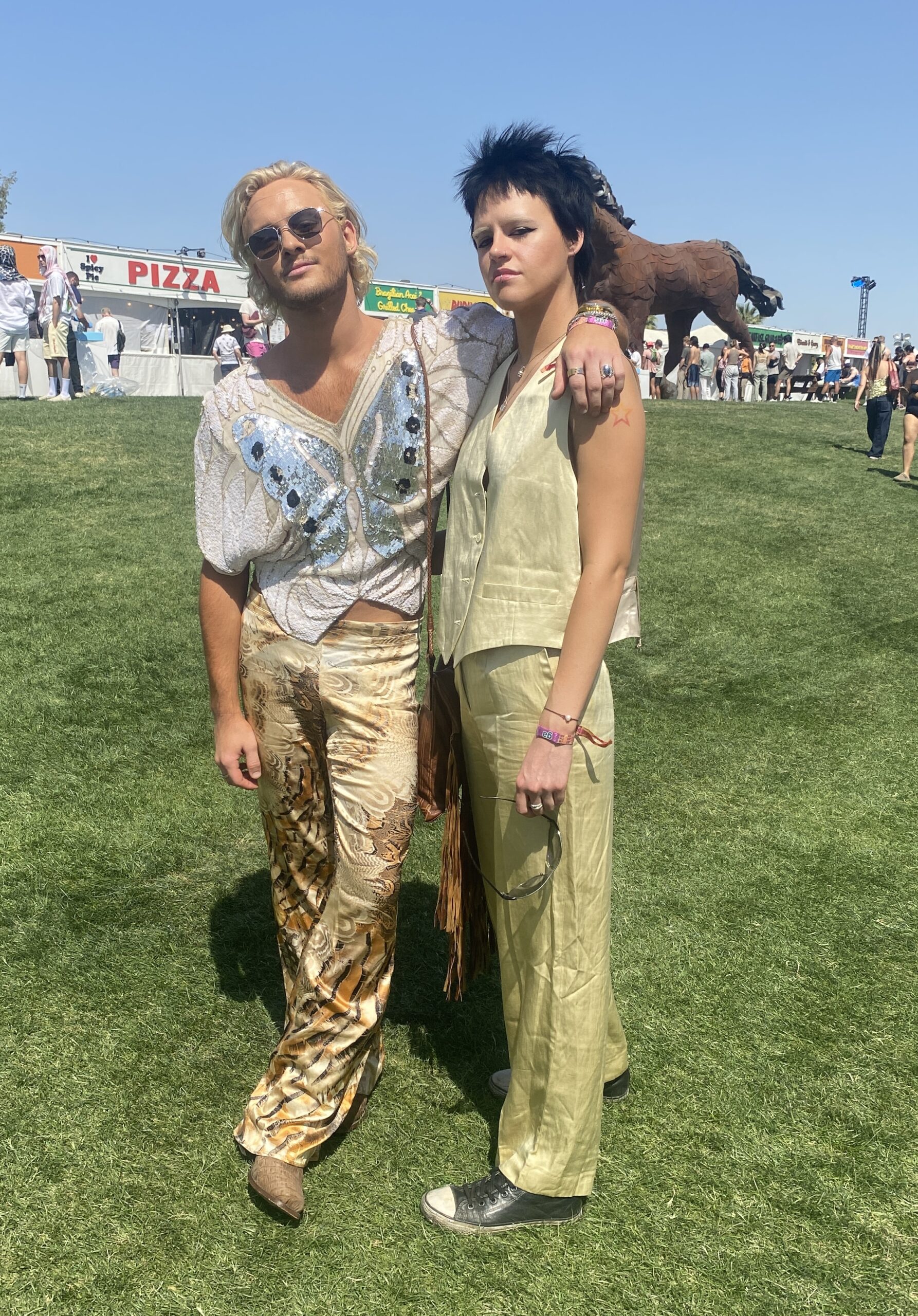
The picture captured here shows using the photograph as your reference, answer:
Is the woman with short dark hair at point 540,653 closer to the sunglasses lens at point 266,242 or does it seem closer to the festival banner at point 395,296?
the sunglasses lens at point 266,242

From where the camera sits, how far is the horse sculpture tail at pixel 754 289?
50.4 ft

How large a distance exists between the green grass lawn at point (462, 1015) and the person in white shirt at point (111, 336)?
1181 centimetres

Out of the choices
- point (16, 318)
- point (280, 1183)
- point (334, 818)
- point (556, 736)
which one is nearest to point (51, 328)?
point (16, 318)

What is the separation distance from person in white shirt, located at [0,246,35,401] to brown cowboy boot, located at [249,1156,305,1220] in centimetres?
1297

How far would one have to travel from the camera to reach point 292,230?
2.02 metres

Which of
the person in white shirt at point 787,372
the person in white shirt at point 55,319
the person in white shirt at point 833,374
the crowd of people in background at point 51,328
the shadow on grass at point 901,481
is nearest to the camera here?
the shadow on grass at point 901,481

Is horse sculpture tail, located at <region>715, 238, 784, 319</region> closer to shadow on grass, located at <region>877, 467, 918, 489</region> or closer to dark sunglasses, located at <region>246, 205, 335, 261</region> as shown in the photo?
shadow on grass, located at <region>877, 467, 918, 489</region>

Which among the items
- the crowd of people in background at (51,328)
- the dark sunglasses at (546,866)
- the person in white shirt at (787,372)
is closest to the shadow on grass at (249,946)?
the dark sunglasses at (546,866)

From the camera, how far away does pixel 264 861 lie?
3.68 metres

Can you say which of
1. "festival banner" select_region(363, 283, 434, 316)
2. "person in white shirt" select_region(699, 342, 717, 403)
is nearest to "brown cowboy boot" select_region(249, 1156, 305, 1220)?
"festival banner" select_region(363, 283, 434, 316)

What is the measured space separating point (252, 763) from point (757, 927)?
1830mm

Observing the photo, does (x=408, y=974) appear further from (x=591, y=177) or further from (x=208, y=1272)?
(x=591, y=177)

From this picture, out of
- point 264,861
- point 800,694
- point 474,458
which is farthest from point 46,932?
point 800,694

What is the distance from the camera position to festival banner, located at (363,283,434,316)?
69.3 ft
